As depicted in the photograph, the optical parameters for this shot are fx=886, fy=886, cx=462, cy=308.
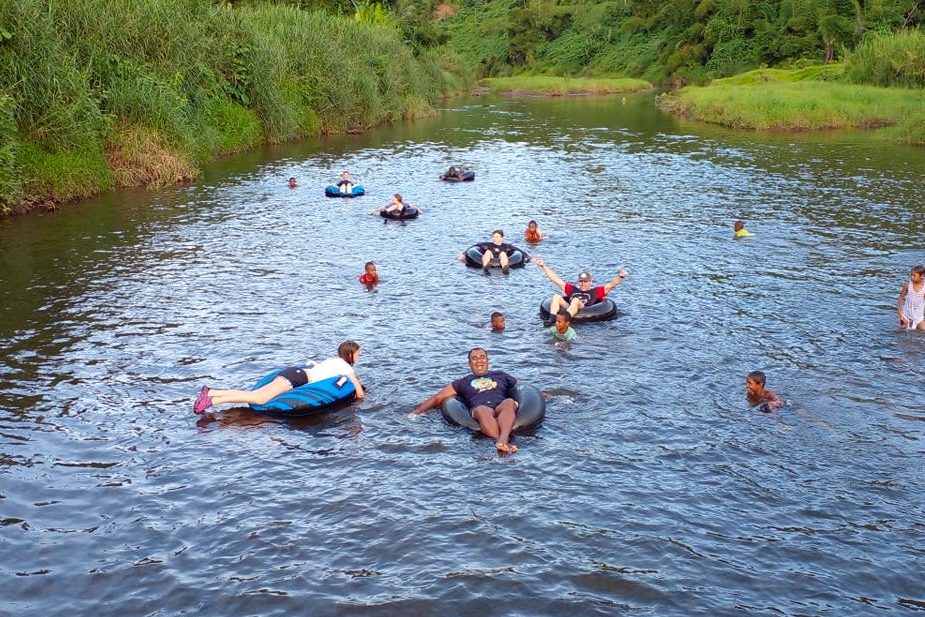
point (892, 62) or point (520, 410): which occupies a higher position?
point (892, 62)

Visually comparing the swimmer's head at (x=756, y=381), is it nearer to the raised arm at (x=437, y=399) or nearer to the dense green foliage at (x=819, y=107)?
the raised arm at (x=437, y=399)

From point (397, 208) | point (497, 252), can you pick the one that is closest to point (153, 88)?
point (397, 208)

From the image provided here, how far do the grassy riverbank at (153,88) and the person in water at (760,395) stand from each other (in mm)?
20705

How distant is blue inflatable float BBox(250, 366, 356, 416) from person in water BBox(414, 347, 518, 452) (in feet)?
4.03

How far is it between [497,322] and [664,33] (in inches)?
3954

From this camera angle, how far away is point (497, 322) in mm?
16938

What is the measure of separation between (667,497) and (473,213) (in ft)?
62.6

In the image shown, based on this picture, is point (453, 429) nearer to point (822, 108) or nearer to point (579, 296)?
point (579, 296)

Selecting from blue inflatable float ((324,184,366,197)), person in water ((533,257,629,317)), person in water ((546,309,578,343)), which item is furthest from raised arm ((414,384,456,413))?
blue inflatable float ((324,184,366,197))

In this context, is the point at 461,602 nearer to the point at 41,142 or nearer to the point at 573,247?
the point at 573,247

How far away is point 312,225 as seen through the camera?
2700cm

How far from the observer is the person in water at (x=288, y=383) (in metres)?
13.0

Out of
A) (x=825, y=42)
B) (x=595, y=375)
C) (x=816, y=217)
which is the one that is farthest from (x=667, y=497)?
(x=825, y=42)

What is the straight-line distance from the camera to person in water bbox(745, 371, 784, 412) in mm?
13117
